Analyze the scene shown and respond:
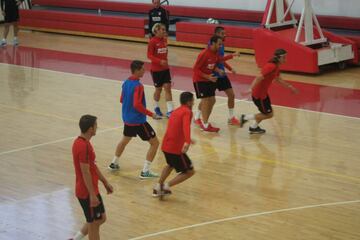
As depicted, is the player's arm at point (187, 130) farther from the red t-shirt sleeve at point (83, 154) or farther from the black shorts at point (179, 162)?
the red t-shirt sleeve at point (83, 154)

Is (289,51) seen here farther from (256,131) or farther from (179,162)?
(179,162)

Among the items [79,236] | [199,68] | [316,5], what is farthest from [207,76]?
[316,5]

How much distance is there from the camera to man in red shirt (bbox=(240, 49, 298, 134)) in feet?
35.1

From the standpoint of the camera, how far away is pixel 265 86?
10.9m

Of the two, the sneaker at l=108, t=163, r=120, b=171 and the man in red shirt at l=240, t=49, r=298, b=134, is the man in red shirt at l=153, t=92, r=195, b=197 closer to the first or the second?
the sneaker at l=108, t=163, r=120, b=171

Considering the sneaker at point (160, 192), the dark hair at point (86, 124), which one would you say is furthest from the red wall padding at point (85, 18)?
the dark hair at point (86, 124)

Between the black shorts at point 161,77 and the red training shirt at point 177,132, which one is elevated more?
the red training shirt at point 177,132

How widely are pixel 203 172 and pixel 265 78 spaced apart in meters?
2.20

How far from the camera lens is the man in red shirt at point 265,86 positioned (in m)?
10.7

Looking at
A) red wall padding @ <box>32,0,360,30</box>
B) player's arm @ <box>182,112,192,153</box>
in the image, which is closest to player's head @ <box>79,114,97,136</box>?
player's arm @ <box>182,112,192,153</box>

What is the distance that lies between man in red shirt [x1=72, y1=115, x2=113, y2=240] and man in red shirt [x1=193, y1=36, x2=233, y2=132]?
15.6 ft

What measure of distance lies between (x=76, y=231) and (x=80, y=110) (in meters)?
5.72

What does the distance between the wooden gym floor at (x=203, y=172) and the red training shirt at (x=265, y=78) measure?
29.7 inches

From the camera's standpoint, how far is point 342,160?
998 cm
